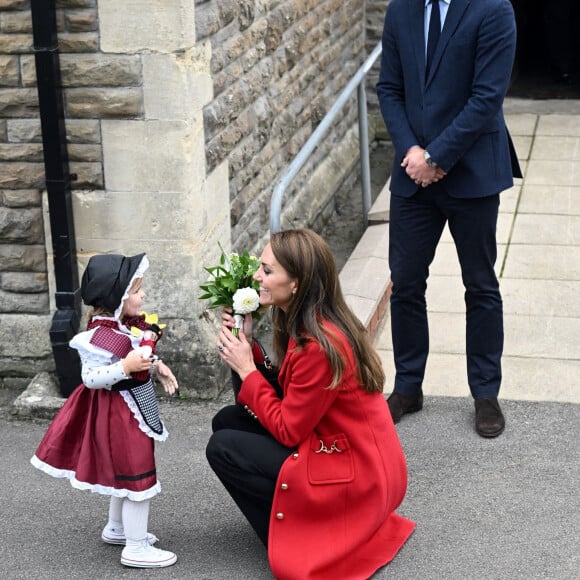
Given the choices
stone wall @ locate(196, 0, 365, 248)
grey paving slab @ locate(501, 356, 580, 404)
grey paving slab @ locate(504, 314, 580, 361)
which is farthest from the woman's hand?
grey paving slab @ locate(504, 314, 580, 361)

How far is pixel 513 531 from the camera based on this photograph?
4098 millimetres

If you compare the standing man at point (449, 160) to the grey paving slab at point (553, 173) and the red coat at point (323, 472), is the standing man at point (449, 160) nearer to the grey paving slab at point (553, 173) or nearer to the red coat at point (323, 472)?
the red coat at point (323, 472)

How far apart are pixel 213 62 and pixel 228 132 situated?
0.44 m

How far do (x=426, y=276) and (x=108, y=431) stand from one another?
5.63ft

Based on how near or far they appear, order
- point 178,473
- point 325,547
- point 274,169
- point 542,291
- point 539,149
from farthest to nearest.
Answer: point 539,149 < point 274,169 < point 542,291 < point 178,473 < point 325,547

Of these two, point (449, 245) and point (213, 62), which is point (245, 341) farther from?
point (449, 245)

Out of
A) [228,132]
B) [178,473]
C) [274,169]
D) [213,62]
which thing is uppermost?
[213,62]

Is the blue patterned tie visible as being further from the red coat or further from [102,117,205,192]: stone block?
the red coat

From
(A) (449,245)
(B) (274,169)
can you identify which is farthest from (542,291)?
(B) (274,169)

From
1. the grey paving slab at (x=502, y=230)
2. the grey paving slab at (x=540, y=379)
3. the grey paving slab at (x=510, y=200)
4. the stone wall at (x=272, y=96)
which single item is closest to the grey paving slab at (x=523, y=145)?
the grey paving slab at (x=510, y=200)

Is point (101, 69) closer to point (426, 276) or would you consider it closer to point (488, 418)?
point (426, 276)

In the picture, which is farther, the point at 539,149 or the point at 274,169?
the point at 539,149

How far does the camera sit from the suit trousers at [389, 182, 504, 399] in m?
4.68

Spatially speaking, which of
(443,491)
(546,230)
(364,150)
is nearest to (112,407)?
(443,491)
